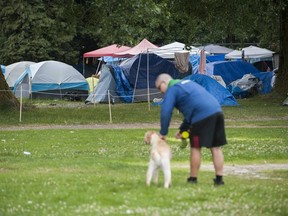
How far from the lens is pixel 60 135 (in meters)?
20.4

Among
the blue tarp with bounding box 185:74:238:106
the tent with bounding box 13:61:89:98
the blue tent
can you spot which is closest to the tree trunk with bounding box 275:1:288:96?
the blue tarp with bounding box 185:74:238:106

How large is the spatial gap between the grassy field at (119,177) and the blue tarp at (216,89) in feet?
30.2

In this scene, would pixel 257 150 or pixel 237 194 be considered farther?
pixel 257 150

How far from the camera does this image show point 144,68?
1489 inches

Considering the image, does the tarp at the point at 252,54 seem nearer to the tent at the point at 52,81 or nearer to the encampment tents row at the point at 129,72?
the encampment tents row at the point at 129,72

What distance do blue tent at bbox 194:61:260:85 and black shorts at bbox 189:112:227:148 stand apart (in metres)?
33.5

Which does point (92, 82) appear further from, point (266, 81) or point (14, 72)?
point (266, 81)

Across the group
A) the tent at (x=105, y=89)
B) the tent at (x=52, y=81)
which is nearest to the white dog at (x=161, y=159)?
the tent at (x=105, y=89)

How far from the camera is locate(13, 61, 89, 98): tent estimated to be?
42.2 metres

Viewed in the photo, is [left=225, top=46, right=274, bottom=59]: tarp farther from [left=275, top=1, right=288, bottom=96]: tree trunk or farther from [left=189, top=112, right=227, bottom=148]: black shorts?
[left=189, top=112, right=227, bottom=148]: black shorts

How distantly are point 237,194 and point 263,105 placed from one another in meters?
23.7

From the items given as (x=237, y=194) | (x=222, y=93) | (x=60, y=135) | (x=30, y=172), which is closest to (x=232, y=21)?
(x=222, y=93)

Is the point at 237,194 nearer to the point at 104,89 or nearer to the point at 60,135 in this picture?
the point at 60,135

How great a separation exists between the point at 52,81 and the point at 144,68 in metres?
7.14
